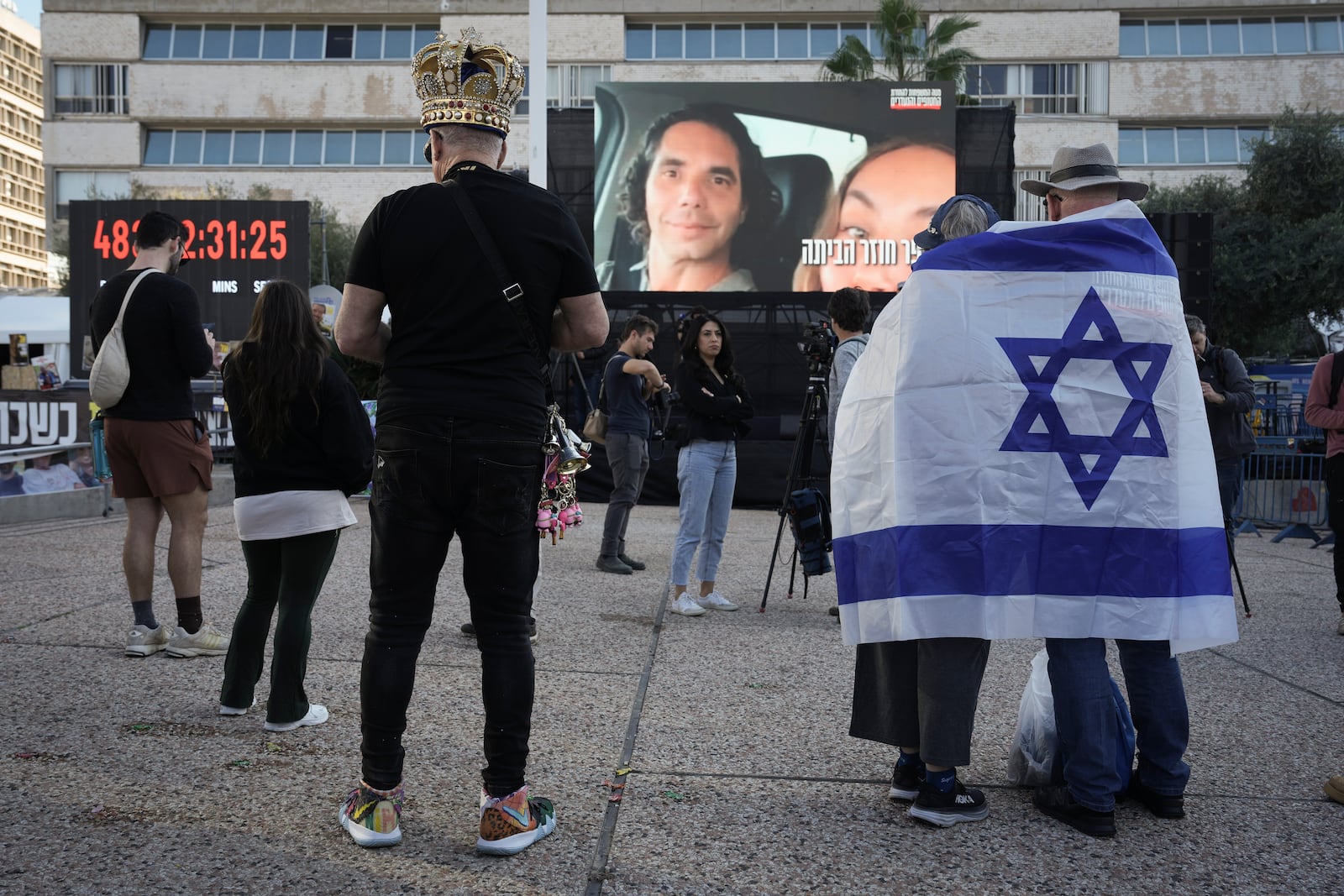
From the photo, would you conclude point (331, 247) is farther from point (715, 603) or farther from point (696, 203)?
point (715, 603)

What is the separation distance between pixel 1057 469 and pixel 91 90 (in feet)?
159

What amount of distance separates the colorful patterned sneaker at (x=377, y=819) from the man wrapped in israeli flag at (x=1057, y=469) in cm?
137

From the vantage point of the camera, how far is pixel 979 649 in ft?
11.0

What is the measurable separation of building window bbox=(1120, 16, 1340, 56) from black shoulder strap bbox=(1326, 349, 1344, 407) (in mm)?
A: 39684

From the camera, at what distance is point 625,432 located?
896 cm

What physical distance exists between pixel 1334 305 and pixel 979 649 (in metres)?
31.7

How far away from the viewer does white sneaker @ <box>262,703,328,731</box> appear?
4.09 m

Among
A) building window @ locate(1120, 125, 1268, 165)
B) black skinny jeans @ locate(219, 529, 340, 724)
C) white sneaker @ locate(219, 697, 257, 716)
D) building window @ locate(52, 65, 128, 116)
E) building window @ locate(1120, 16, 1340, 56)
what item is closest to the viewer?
black skinny jeans @ locate(219, 529, 340, 724)

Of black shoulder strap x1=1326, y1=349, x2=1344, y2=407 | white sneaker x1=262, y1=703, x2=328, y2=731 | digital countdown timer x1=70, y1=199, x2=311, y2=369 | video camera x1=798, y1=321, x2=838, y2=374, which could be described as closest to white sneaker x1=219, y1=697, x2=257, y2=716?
white sneaker x1=262, y1=703, x2=328, y2=731

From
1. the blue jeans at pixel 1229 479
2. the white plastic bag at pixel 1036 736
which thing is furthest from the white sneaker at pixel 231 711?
the blue jeans at pixel 1229 479

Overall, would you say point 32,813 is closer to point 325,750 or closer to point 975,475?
point 325,750

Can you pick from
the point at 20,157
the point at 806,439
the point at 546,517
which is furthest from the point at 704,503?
the point at 20,157

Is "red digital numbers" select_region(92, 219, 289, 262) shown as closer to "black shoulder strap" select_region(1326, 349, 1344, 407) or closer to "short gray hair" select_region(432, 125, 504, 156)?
"black shoulder strap" select_region(1326, 349, 1344, 407)

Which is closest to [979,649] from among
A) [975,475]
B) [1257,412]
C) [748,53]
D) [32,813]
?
[975,475]
